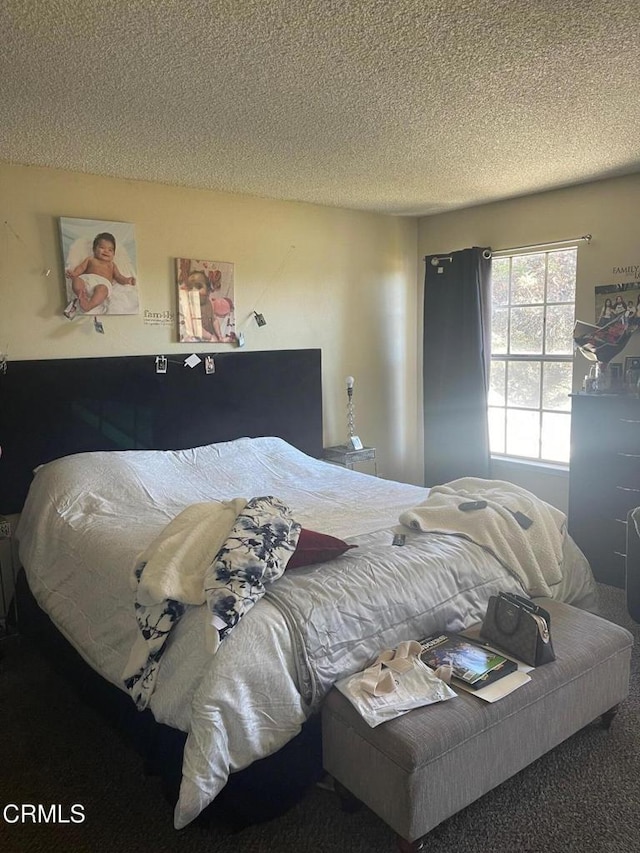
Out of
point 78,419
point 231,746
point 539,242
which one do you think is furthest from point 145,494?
point 539,242

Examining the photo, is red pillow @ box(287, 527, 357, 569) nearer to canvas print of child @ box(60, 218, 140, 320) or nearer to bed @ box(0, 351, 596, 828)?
bed @ box(0, 351, 596, 828)

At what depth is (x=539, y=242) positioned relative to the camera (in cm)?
405

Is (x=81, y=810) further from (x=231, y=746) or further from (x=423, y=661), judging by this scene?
(x=423, y=661)

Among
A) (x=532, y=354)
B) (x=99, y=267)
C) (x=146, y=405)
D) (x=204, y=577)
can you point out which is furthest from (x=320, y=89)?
(x=532, y=354)

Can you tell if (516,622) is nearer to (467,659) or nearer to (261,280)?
(467,659)

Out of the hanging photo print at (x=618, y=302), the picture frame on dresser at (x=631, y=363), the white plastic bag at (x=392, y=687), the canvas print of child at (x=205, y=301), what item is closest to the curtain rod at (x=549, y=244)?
the hanging photo print at (x=618, y=302)

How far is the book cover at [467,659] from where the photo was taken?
1.83 metres

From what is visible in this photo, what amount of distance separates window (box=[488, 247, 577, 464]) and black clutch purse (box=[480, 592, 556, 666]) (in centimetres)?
242

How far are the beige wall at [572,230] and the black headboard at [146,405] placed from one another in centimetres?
143

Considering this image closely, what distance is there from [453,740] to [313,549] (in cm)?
71

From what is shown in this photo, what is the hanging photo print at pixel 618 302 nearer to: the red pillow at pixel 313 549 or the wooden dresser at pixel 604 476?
the wooden dresser at pixel 604 476

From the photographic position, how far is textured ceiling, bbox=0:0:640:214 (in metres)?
1.77
